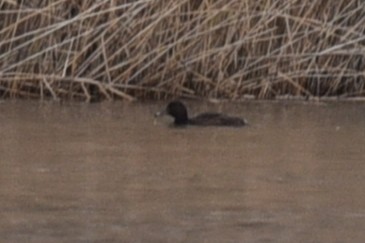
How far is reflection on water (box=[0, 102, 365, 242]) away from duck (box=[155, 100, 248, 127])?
62 mm

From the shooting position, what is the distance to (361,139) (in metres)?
9.68

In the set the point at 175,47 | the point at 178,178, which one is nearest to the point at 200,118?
the point at 175,47

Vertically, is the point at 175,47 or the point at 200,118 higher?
the point at 175,47

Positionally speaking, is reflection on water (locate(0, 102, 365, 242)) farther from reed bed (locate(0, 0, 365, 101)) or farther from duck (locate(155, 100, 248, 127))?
reed bed (locate(0, 0, 365, 101))

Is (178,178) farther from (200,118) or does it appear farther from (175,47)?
(175,47)

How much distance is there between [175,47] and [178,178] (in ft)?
14.8

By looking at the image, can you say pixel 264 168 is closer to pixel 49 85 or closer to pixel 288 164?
pixel 288 164

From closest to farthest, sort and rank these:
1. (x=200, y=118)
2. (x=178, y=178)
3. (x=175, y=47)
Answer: (x=178, y=178) → (x=200, y=118) → (x=175, y=47)

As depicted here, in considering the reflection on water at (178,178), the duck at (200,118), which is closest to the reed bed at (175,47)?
the reflection on water at (178,178)

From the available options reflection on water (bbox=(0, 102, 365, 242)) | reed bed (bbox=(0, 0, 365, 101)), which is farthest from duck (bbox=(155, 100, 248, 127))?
reed bed (bbox=(0, 0, 365, 101))

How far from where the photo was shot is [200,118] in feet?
34.8

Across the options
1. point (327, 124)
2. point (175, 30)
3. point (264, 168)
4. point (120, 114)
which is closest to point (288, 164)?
point (264, 168)

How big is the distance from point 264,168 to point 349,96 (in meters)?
4.32

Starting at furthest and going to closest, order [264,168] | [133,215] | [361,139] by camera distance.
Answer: [361,139] < [264,168] < [133,215]
